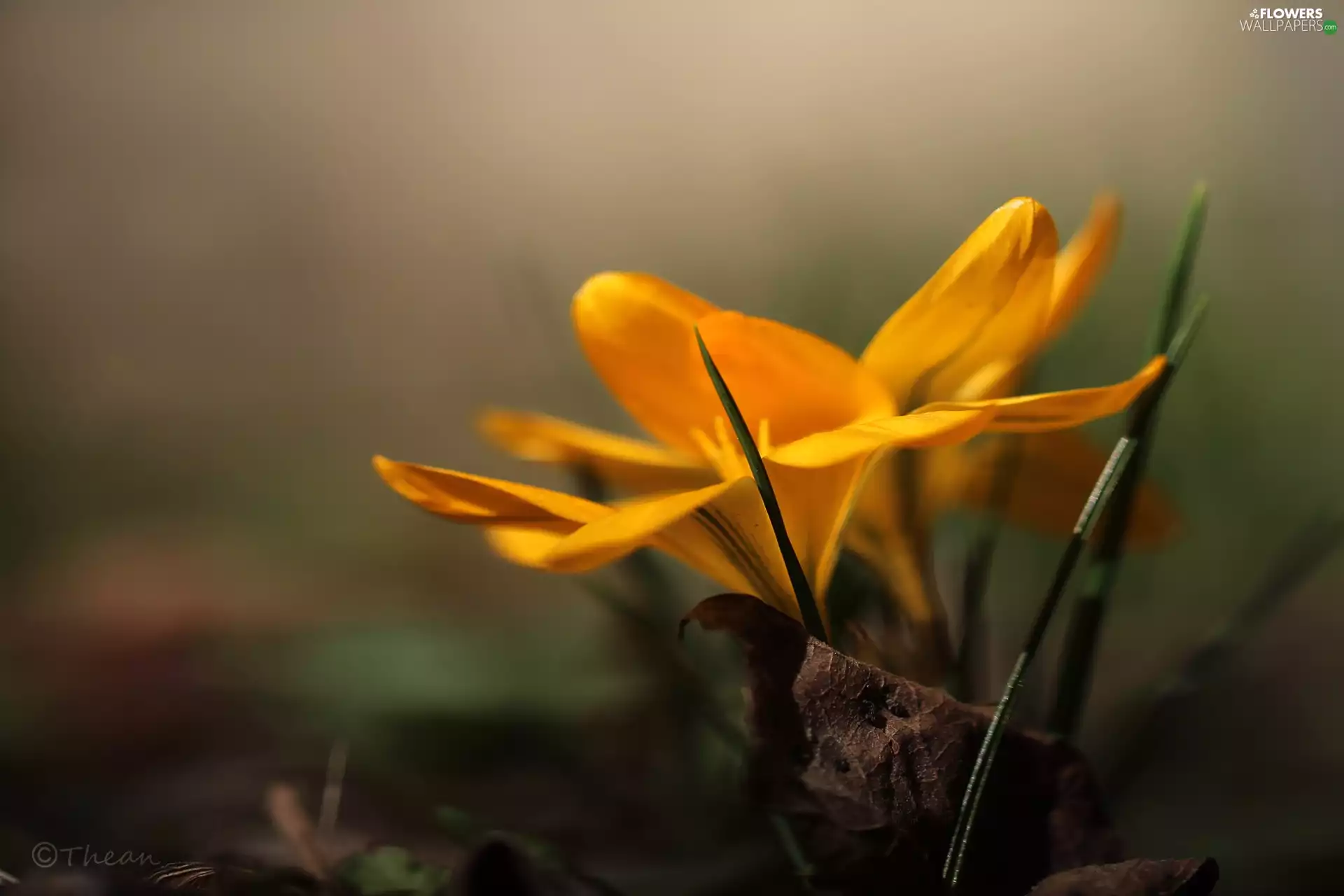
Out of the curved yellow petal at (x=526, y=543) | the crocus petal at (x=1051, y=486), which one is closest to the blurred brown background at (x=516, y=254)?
the crocus petal at (x=1051, y=486)

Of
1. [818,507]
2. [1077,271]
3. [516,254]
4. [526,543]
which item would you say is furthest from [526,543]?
[516,254]

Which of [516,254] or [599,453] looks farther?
[516,254]

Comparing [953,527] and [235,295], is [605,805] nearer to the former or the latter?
[953,527]

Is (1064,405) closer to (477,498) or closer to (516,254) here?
(477,498)

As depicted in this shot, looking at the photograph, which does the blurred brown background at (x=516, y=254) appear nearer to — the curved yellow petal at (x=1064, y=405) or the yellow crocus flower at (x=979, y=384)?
the yellow crocus flower at (x=979, y=384)

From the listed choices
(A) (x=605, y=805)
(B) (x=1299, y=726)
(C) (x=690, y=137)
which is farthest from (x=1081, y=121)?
(A) (x=605, y=805)

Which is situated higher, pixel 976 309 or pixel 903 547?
pixel 976 309

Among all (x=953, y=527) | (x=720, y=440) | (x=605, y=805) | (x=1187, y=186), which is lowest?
(x=605, y=805)

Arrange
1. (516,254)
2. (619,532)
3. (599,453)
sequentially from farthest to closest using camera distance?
(516,254) → (599,453) → (619,532)
